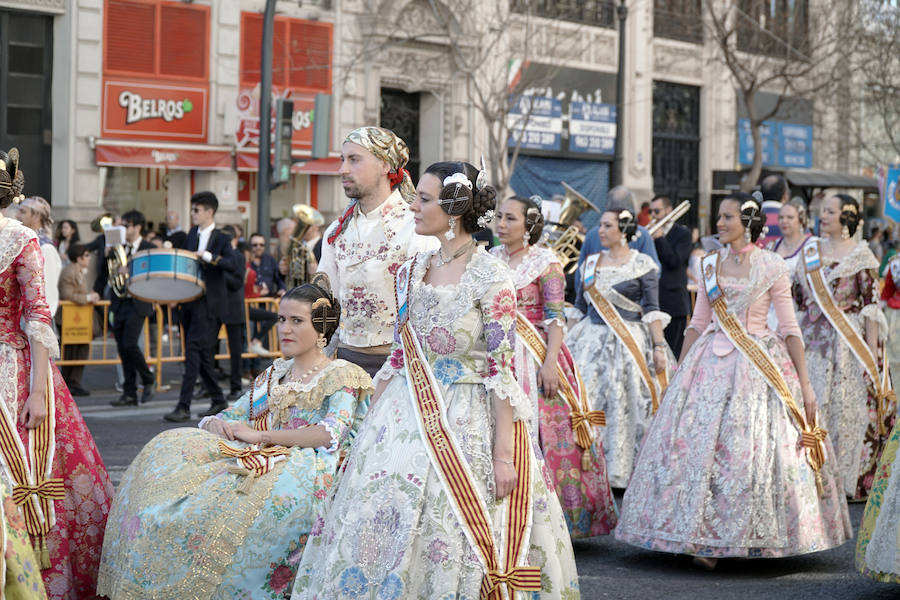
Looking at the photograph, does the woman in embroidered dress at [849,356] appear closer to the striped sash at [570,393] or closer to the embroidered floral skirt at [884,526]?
the striped sash at [570,393]

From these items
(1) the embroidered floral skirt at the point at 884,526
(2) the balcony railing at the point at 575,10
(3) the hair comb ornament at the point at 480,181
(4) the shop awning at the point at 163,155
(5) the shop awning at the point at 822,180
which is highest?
(2) the balcony railing at the point at 575,10

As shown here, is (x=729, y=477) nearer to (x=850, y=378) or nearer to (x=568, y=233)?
(x=850, y=378)

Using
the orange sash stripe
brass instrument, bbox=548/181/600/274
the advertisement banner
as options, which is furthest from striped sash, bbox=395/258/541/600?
the advertisement banner

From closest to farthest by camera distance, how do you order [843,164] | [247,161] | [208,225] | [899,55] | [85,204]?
1. [208,225]
2. [85,204]
3. [247,161]
4. [899,55]
5. [843,164]

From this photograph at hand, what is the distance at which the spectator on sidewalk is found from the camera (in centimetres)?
1421

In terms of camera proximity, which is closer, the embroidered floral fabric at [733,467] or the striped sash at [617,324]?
the embroidered floral fabric at [733,467]

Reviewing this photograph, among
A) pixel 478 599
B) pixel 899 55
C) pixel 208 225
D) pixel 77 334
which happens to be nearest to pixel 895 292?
pixel 208 225

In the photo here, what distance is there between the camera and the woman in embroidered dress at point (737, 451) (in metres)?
6.83

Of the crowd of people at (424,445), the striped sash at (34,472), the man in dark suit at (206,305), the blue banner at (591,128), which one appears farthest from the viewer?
the blue banner at (591,128)

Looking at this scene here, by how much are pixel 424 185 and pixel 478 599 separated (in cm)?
142

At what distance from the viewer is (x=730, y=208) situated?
24.3 ft

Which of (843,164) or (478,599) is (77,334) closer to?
(478,599)

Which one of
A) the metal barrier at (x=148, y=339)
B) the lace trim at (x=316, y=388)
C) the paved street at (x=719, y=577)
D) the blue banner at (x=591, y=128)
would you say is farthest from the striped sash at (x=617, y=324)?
the blue banner at (x=591, y=128)

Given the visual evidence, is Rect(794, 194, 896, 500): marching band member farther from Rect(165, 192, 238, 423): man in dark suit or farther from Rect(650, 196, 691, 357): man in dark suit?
Rect(165, 192, 238, 423): man in dark suit
